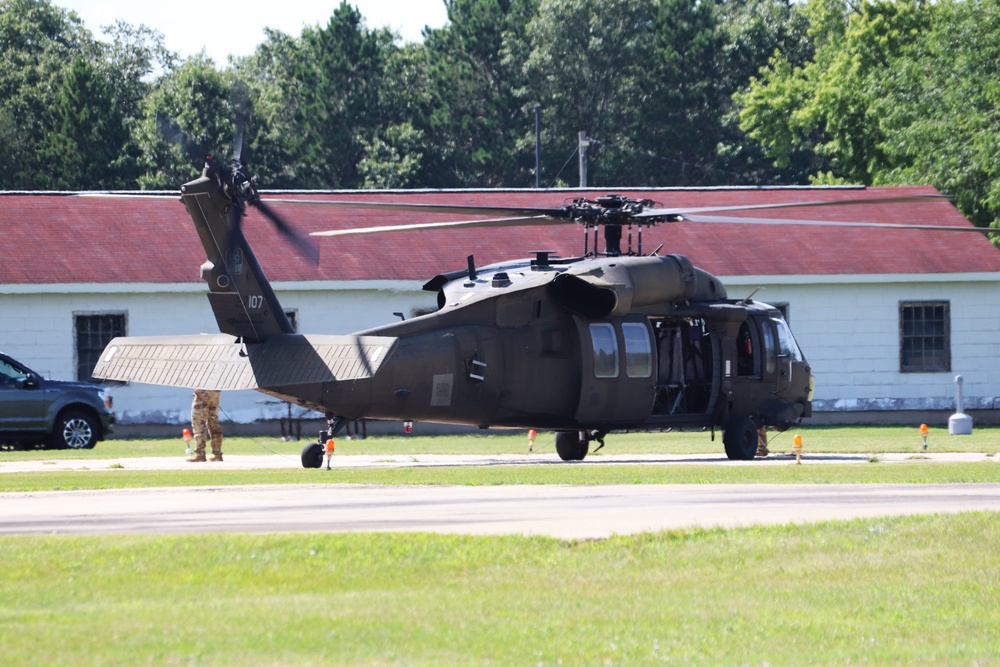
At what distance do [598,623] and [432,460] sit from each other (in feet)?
57.7

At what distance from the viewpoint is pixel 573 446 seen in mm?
27375

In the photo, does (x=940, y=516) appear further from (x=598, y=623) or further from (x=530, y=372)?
(x=530, y=372)

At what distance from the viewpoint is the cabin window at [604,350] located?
25.6 m

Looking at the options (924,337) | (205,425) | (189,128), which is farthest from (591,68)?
(205,425)

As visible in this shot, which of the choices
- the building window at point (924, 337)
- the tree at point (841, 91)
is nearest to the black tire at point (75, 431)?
the building window at point (924, 337)

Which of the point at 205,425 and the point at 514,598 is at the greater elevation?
the point at 205,425

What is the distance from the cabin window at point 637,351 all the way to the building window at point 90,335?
15.9m

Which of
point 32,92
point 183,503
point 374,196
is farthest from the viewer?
point 32,92

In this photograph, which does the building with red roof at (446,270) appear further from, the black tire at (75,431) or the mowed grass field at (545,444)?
the black tire at (75,431)

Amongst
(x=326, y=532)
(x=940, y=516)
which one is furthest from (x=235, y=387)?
(x=940, y=516)

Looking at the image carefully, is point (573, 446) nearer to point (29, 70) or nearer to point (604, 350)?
point (604, 350)

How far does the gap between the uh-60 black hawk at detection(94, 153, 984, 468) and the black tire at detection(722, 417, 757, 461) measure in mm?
25

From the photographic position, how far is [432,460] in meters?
27.3

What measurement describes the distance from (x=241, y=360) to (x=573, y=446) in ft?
22.2
